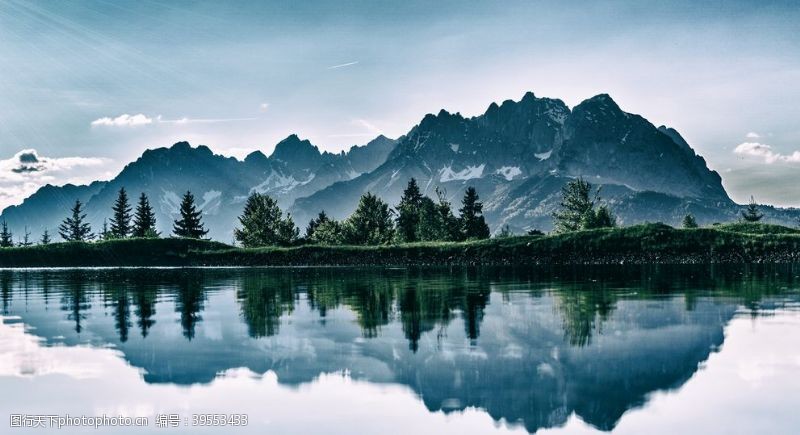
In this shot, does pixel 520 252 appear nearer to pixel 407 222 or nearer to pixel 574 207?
pixel 407 222

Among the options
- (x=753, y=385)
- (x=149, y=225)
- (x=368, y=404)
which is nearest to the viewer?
(x=368, y=404)

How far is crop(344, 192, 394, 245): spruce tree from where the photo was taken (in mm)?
141875

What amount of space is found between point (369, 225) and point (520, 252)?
153ft

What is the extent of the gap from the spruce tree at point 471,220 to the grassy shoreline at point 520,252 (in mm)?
29985

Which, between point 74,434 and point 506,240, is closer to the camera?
point 74,434

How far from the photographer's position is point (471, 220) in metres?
145

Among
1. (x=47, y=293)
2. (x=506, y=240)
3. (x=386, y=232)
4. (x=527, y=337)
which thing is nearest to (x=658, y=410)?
(x=527, y=337)

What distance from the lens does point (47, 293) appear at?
2098 inches

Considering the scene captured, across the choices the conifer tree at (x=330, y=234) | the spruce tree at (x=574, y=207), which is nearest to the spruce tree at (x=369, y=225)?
the conifer tree at (x=330, y=234)

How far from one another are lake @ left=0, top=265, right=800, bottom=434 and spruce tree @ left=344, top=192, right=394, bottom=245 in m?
105

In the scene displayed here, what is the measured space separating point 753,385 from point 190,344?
18.2m

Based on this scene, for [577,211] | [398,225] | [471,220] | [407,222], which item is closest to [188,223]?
[398,225]

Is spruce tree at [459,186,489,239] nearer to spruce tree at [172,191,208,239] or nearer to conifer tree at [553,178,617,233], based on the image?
conifer tree at [553,178,617,233]

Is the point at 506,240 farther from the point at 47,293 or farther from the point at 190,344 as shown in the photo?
the point at 190,344
